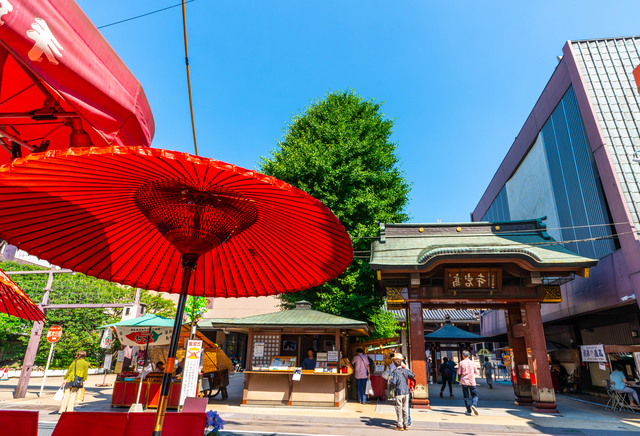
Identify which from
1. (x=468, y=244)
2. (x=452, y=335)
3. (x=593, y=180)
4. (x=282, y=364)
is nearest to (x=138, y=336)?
(x=282, y=364)

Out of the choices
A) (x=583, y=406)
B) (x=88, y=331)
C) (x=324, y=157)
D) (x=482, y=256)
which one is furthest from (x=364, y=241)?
(x=88, y=331)

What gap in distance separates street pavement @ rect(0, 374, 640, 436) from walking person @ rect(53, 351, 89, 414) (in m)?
0.42

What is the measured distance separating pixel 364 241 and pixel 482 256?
514cm

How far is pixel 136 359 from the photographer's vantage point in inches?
654

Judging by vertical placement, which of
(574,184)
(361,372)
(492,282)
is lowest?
(361,372)

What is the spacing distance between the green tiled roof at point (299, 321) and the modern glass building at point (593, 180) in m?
8.38

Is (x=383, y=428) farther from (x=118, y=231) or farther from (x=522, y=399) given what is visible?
(x=118, y=231)

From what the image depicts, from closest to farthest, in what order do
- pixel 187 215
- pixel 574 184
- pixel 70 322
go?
pixel 187 215 → pixel 574 184 → pixel 70 322

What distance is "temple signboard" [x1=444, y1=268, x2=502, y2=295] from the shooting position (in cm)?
1152

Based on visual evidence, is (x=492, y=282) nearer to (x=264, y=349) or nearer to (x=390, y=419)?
(x=390, y=419)

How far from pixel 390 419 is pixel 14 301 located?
8.83m

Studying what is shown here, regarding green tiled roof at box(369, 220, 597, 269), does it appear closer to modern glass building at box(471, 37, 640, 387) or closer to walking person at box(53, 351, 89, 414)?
modern glass building at box(471, 37, 640, 387)

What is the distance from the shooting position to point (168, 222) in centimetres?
241

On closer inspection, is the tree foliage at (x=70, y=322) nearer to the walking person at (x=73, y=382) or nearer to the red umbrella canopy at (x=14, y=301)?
the walking person at (x=73, y=382)
